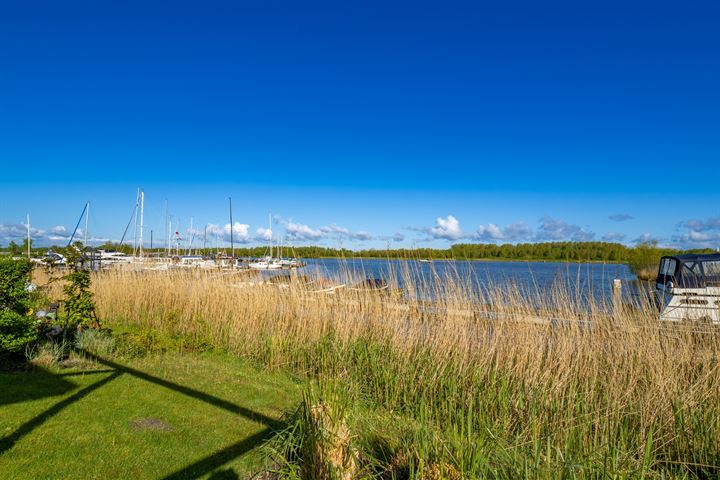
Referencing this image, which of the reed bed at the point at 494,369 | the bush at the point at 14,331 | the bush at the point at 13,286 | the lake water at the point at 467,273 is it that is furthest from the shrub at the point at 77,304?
the lake water at the point at 467,273

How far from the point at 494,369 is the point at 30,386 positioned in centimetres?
460

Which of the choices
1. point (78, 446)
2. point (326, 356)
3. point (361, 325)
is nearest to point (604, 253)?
point (361, 325)

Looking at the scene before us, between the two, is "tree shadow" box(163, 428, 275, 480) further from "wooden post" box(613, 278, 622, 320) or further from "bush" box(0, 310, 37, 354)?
"wooden post" box(613, 278, 622, 320)

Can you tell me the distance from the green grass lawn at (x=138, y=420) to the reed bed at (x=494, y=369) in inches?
30.4

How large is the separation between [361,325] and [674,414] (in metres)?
3.43

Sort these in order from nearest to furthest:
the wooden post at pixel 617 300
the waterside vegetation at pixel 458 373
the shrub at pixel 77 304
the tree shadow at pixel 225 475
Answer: the waterside vegetation at pixel 458 373 → the tree shadow at pixel 225 475 → the wooden post at pixel 617 300 → the shrub at pixel 77 304

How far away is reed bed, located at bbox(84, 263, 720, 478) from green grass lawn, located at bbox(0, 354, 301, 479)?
2.53ft

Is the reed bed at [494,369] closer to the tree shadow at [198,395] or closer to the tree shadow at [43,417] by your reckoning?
the tree shadow at [198,395]

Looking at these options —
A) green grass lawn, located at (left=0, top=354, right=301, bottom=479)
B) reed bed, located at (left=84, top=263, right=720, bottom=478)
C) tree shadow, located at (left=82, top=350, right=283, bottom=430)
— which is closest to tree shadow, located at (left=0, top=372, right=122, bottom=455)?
green grass lawn, located at (left=0, top=354, right=301, bottom=479)

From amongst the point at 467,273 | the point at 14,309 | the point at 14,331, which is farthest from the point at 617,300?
the point at 14,309

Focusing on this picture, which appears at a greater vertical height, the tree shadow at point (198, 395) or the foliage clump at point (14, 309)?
the foliage clump at point (14, 309)

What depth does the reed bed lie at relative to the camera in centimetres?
242

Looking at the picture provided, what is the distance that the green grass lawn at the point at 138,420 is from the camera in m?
2.94

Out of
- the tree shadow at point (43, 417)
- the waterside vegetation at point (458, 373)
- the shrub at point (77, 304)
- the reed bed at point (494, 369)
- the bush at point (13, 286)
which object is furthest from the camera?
the shrub at point (77, 304)
